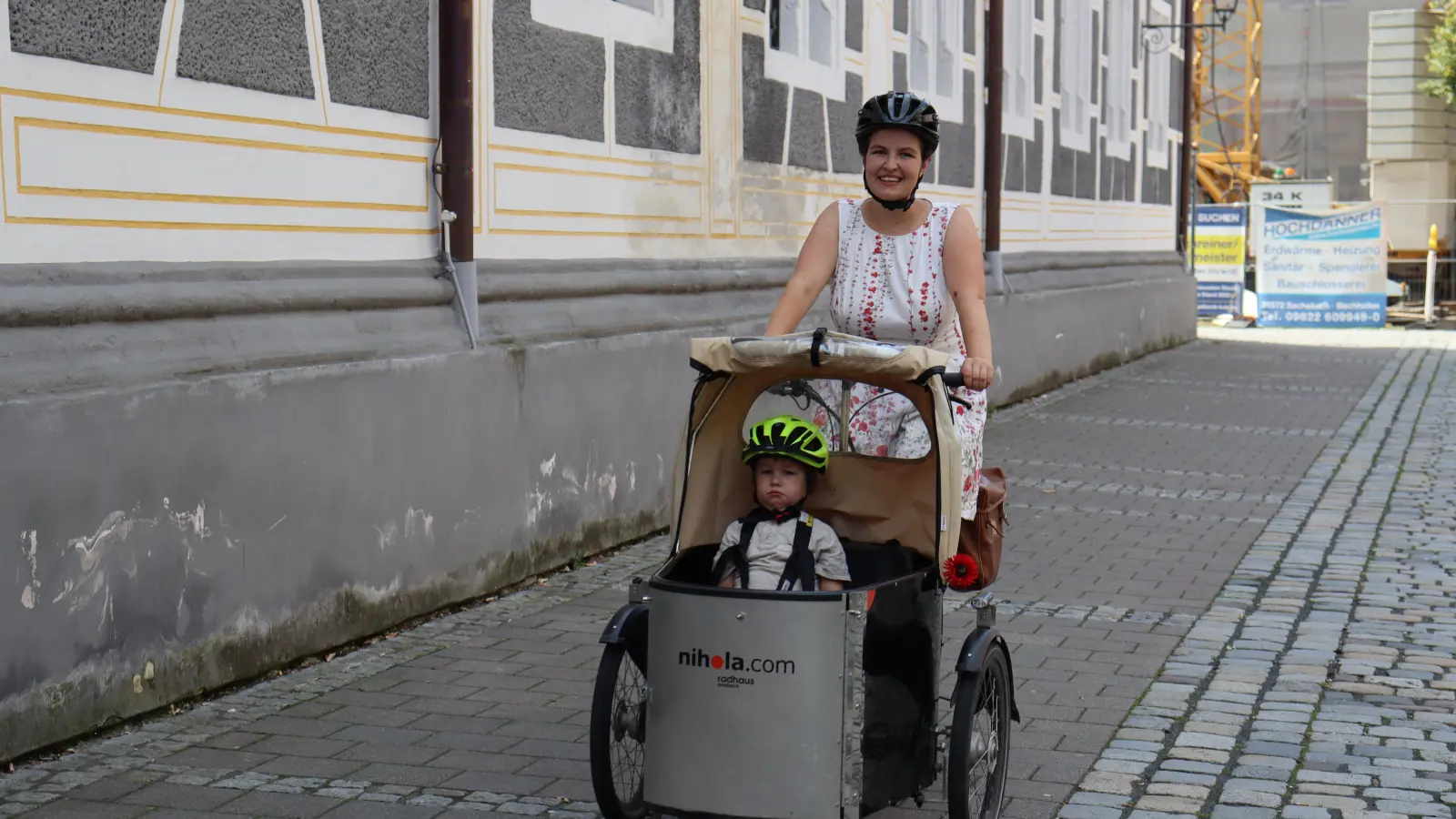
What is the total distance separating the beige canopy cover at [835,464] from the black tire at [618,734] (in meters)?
0.40

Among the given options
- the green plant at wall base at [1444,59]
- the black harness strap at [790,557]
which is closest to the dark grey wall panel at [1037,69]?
the black harness strap at [790,557]

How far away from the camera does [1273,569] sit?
8.88 m

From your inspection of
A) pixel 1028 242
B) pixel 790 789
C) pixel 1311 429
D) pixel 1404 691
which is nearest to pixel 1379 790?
pixel 1404 691

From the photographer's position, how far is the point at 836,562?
4801mm

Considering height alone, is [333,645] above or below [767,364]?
below

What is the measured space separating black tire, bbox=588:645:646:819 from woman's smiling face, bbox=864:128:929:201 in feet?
4.89

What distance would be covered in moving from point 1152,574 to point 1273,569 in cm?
59

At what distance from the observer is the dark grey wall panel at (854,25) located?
42.8 ft

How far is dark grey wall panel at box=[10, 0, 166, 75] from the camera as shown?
18.5 feet

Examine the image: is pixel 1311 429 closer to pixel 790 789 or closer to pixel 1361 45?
pixel 790 789

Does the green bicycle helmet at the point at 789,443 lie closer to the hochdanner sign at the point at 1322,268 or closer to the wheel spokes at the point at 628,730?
the wheel spokes at the point at 628,730

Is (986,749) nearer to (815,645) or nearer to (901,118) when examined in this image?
(815,645)

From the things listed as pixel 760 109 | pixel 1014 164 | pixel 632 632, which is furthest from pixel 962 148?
pixel 632 632

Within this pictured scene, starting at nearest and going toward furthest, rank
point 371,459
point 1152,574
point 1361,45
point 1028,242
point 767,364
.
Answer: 1. point 767,364
2. point 371,459
3. point 1152,574
4. point 1028,242
5. point 1361,45
